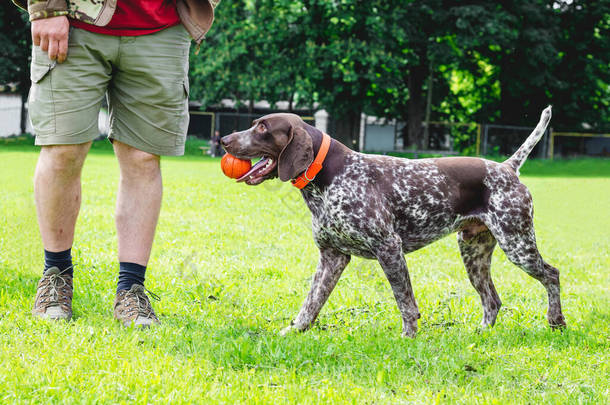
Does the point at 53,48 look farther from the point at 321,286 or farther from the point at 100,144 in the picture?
the point at 100,144

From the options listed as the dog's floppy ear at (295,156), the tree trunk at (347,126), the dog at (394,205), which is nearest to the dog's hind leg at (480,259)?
the dog at (394,205)

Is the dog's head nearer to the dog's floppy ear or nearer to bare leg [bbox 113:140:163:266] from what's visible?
the dog's floppy ear

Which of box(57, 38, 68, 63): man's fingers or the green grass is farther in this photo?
box(57, 38, 68, 63): man's fingers

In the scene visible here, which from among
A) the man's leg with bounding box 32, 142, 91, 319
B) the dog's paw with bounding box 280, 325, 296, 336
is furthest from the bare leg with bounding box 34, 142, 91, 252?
the dog's paw with bounding box 280, 325, 296, 336

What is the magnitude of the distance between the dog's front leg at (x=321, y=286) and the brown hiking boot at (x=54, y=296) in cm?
125

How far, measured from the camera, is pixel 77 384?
278 cm

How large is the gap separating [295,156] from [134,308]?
1223 mm

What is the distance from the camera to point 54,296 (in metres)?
3.77

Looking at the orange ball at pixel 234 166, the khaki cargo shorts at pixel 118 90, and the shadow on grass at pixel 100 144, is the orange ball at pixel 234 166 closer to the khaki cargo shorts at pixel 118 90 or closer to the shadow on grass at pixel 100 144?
the khaki cargo shorts at pixel 118 90

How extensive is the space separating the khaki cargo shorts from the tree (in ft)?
97.8

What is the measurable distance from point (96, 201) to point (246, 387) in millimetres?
7806

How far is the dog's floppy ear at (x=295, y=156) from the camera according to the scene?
3.78 m

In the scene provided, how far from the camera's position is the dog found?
387 centimetres

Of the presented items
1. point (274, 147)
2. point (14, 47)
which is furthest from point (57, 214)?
point (14, 47)
